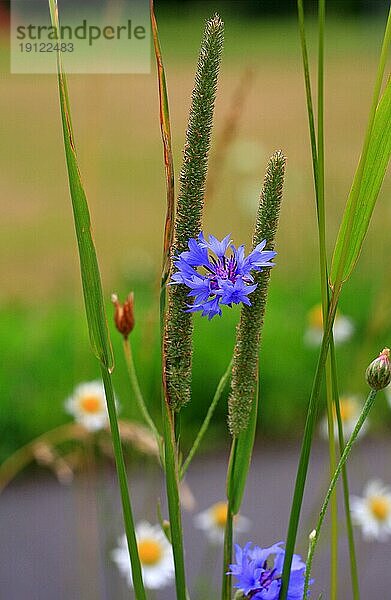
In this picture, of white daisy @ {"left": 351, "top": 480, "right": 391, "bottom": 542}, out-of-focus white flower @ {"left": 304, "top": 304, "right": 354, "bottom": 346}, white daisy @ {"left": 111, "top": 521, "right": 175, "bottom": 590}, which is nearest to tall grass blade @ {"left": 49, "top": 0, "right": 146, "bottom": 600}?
white daisy @ {"left": 111, "top": 521, "right": 175, "bottom": 590}

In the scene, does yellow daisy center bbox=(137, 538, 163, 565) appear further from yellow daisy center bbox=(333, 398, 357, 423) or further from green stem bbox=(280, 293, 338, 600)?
green stem bbox=(280, 293, 338, 600)

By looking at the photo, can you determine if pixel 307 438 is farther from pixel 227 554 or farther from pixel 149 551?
pixel 149 551

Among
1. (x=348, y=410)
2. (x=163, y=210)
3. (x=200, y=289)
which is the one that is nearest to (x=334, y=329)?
(x=348, y=410)

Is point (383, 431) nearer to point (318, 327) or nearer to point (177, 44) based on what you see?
point (318, 327)

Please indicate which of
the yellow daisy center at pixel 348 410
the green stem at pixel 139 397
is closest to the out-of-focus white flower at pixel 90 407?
the yellow daisy center at pixel 348 410

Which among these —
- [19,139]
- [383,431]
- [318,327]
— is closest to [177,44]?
[19,139]
